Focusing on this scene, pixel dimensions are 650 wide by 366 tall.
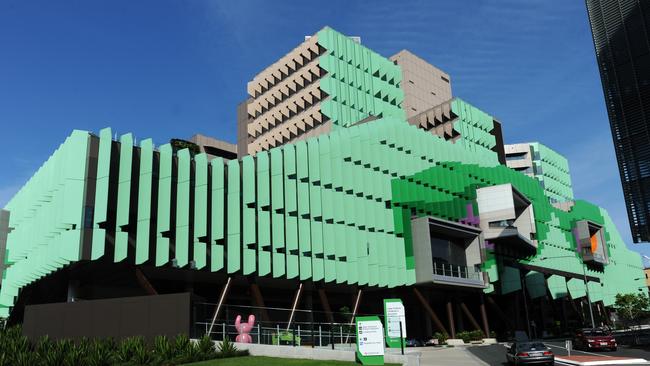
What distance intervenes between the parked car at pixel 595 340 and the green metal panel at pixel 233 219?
85.9 ft

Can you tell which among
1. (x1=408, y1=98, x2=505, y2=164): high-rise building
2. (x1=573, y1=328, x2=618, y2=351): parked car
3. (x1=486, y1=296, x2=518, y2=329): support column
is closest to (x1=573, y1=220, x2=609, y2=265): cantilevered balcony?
(x1=408, y1=98, x2=505, y2=164): high-rise building

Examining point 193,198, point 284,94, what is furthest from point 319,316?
point 284,94

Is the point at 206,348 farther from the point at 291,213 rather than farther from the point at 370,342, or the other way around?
the point at 291,213

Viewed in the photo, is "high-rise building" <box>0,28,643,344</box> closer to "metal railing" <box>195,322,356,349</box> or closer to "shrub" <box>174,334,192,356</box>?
"metal railing" <box>195,322,356,349</box>

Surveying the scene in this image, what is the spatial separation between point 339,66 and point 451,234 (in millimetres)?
33625

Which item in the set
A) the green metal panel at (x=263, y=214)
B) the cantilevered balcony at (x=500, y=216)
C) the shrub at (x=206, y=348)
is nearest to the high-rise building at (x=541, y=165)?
the cantilevered balcony at (x=500, y=216)

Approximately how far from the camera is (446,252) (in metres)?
64.3

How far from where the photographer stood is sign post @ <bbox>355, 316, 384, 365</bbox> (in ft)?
86.5

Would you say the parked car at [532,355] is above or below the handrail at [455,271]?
below

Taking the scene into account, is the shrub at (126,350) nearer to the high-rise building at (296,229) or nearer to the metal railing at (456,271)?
the high-rise building at (296,229)

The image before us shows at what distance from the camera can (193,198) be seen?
4334 centimetres

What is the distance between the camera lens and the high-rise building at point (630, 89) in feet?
112

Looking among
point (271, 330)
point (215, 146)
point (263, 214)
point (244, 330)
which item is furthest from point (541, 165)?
point (244, 330)

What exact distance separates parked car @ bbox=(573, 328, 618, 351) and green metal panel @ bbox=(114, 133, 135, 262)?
33.2 m
